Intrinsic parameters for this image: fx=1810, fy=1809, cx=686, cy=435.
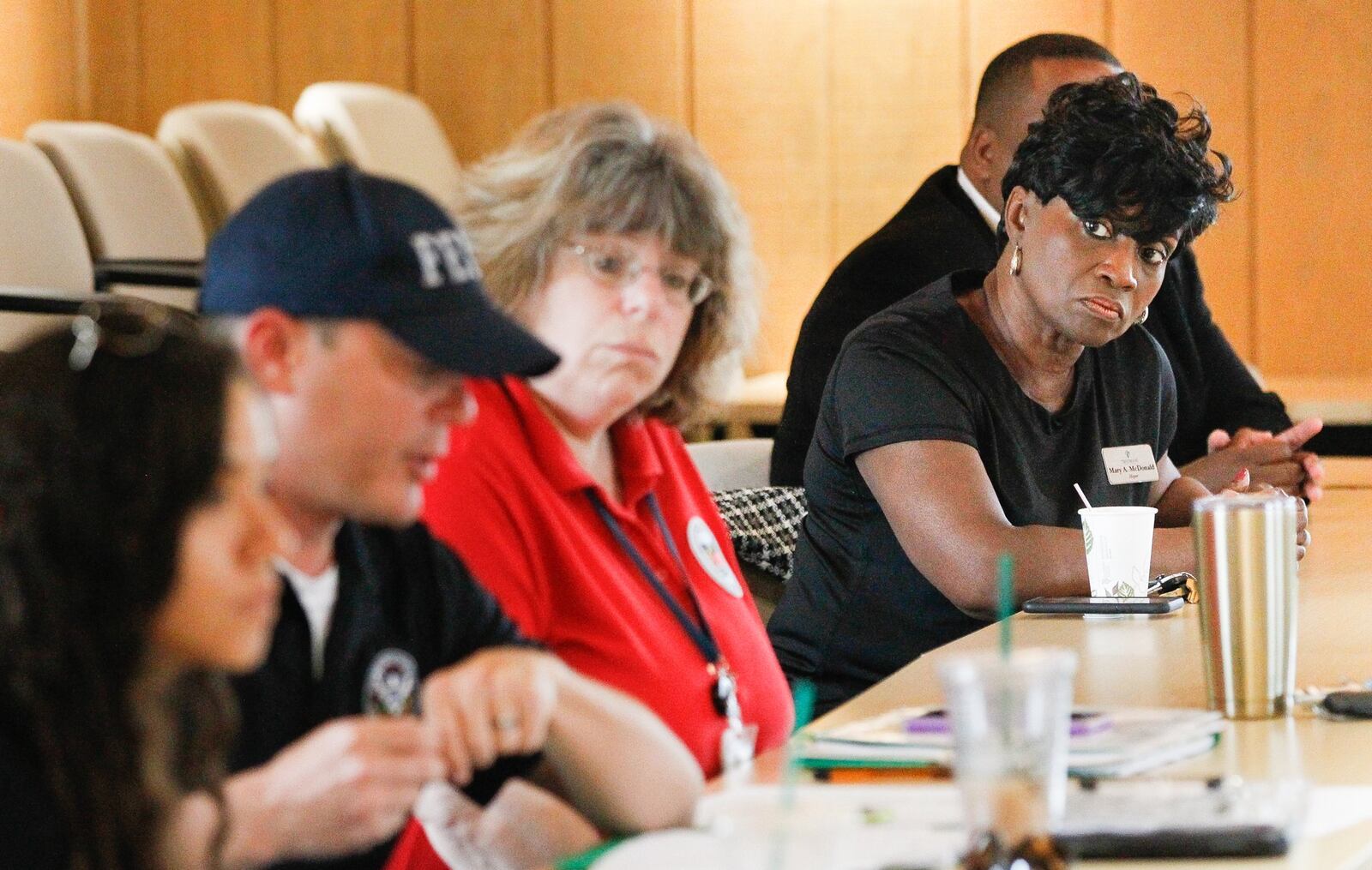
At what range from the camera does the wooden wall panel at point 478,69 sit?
604 centimetres

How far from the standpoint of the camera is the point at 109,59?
20.2 ft

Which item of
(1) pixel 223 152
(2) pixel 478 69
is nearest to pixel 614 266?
(1) pixel 223 152

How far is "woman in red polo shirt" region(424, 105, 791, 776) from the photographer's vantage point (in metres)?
1.61

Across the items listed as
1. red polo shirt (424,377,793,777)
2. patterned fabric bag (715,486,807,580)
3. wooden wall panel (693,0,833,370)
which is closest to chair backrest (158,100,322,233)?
wooden wall panel (693,0,833,370)

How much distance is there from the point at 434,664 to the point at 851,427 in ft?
3.63

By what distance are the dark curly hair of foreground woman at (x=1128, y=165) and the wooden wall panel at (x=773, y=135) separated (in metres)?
3.35

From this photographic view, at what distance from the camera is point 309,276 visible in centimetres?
124

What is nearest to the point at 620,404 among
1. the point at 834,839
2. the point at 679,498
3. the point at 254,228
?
the point at 679,498

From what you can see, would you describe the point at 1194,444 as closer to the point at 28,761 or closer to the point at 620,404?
the point at 620,404

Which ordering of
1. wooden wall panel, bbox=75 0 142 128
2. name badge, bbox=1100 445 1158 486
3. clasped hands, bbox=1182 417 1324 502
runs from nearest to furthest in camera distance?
name badge, bbox=1100 445 1158 486 → clasped hands, bbox=1182 417 1324 502 → wooden wall panel, bbox=75 0 142 128

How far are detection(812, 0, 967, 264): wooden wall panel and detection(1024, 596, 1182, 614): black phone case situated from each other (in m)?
3.66

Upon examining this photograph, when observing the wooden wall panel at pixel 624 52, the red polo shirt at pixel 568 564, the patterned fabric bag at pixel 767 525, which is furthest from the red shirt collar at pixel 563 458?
the wooden wall panel at pixel 624 52

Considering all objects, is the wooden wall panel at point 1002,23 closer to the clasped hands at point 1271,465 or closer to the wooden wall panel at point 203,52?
the wooden wall panel at point 203,52

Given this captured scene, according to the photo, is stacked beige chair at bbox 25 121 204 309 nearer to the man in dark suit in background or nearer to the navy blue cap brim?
the man in dark suit in background
